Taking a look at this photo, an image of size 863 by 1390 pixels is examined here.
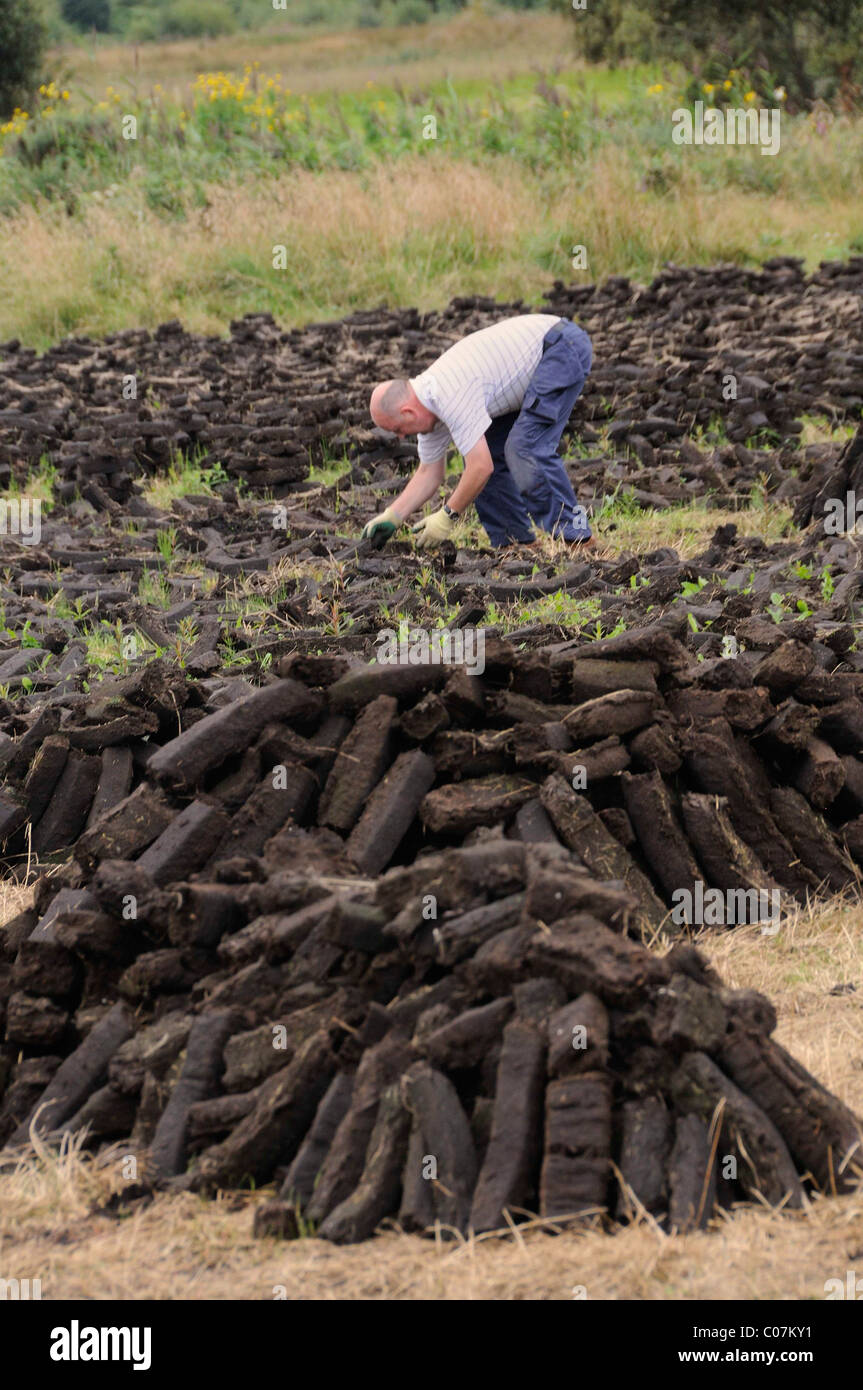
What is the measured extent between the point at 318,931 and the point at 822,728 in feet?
7.55

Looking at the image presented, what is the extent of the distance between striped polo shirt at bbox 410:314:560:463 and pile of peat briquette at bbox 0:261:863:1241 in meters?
0.70

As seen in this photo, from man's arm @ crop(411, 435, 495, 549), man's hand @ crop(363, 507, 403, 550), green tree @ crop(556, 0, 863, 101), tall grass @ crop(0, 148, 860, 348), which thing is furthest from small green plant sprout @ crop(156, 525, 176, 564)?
green tree @ crop(556, 0, 863, 101)

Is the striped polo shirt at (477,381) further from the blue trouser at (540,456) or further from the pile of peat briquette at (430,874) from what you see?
the pile of peat briquette at (430,874)

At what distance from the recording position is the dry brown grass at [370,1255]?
2.83 metres

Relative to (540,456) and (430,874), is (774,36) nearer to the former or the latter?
(540,456)

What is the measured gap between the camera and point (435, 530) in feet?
25.8

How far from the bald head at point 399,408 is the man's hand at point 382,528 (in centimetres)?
50

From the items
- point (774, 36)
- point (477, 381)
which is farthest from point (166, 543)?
point (774, 36)

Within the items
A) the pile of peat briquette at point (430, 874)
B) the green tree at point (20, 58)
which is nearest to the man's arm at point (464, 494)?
the pile of peat briquette at point (430, 874)

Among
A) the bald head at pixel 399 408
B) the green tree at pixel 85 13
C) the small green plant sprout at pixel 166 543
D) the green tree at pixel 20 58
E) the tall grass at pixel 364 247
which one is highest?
the green tree at pixel 85 13

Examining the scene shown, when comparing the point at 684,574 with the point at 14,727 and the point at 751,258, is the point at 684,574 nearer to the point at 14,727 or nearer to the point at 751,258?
the point at 14,727

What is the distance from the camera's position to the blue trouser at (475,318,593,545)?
783 cm

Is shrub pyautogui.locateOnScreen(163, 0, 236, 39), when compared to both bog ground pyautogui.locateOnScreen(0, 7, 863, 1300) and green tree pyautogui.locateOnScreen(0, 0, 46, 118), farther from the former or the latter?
bog ground pyautogui.locateOnScreen(0, 7, 863, 1300)

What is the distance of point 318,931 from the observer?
3.55 m
